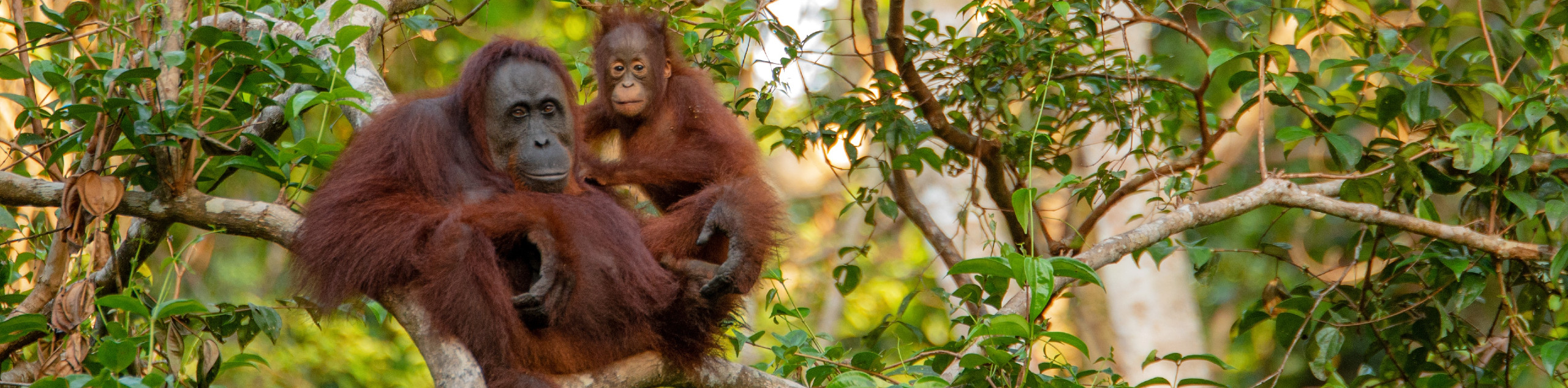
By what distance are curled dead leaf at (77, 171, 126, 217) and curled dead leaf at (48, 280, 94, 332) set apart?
0.49 ft

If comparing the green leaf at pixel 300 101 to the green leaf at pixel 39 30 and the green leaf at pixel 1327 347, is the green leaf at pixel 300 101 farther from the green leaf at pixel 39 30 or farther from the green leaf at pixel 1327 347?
the green leaf at pixel 1327 347

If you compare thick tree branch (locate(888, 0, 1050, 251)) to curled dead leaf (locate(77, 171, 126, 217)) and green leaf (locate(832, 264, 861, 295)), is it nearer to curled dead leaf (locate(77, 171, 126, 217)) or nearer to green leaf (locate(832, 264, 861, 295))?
green leaf (locate(832, 264, 861, 295))

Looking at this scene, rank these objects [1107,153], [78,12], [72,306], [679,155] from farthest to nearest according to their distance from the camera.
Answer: [1107,153], [679,155], [78,12], [72,306]

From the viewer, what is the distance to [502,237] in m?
2.33

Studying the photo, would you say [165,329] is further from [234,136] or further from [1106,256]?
[1106,256]

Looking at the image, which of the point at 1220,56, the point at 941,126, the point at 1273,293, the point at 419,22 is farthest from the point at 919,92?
the point at 419,22

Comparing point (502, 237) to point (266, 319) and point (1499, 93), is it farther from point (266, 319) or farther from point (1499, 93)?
point (1499, 93)

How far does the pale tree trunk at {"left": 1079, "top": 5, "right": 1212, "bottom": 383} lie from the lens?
22.2 feet

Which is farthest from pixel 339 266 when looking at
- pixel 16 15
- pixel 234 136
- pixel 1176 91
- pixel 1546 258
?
pixel 1546 258

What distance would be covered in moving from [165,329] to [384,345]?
5.16m

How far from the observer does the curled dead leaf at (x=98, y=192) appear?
2195 mm

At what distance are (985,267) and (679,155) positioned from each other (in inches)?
54.7

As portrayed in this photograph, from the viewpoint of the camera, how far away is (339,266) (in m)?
2.32

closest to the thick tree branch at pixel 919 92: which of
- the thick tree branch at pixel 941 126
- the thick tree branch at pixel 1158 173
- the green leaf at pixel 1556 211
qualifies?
the thick tree branch at pixel 941 126
